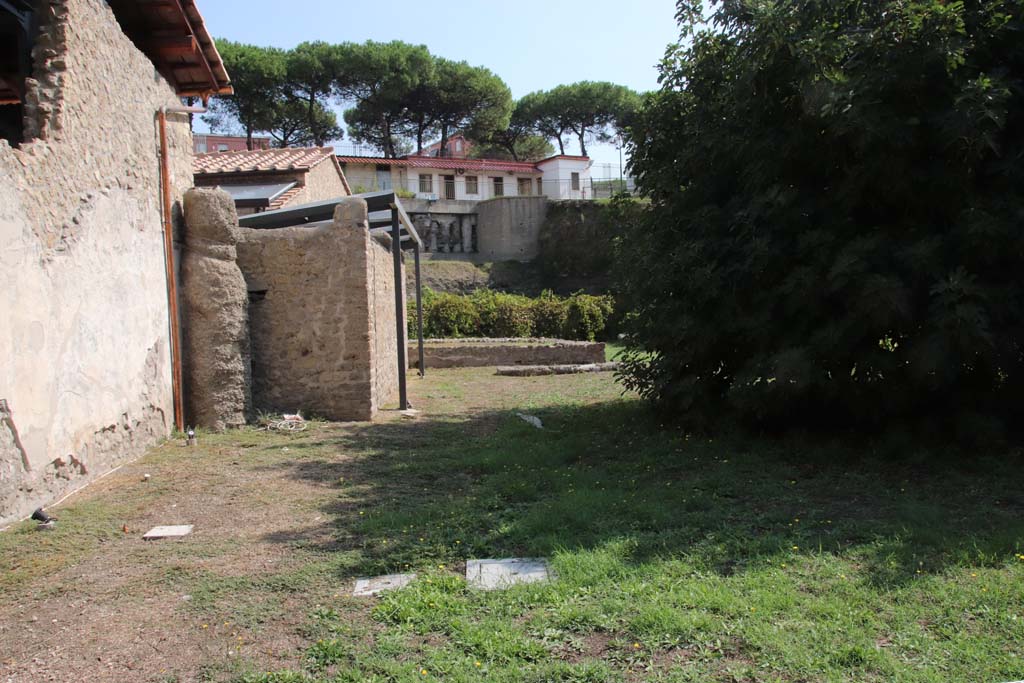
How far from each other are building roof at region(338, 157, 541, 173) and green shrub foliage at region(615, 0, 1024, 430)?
35.5m

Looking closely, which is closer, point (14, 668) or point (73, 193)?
point (14, 668)

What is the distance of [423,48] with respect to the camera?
149 feet

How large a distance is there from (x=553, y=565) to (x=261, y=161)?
15.6 m

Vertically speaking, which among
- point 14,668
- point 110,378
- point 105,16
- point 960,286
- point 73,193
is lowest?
point 14,668

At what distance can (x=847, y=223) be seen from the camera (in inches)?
254

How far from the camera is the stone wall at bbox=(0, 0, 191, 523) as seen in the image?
513cm

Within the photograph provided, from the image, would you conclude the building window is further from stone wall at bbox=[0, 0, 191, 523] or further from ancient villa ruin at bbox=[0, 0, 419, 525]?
stone wall at bbox=[0, 0, 191, 523]

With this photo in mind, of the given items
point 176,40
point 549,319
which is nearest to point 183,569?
point 176,40

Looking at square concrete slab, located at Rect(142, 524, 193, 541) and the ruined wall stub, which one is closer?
square concrete slab, located at Rect(142, 524, 193, 541)

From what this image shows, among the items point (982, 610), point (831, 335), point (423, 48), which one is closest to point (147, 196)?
point (831, 335)

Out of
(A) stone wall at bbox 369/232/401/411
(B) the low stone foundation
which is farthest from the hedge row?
(A) stone wall at bbox 369/232/401/411

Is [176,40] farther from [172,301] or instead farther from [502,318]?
[502,318]

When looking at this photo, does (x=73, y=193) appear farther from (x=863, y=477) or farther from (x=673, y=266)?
(x=863, y=477)

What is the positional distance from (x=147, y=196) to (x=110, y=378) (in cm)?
209
